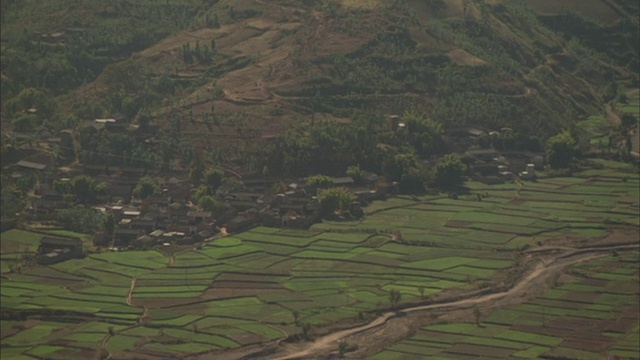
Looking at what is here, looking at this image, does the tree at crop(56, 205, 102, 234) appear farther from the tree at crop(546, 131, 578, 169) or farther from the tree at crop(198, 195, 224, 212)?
the tree at crop(546, 131, 578, 169)

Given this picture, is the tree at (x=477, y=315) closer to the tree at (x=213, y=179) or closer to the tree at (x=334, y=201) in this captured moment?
the tree at (x=334, y=201)

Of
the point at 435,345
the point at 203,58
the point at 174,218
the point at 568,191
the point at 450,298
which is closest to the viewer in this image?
the point at 435,345

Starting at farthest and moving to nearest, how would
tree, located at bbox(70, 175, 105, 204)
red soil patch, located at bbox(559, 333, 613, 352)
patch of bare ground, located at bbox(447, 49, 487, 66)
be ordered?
patch of bare ground, located at bbox(447, 49, 487, 66) → tree, located at bbox(70, 175, 105, 204) → red soil patch, located at bbox(559, 333, 613, 352)

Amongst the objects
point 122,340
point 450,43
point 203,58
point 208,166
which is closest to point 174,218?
point 208,166

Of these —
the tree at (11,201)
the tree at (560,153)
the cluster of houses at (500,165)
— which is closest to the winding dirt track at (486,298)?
the cluster of houses at (500,165)

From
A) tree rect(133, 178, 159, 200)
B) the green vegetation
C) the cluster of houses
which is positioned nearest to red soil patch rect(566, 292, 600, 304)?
the green vegetation

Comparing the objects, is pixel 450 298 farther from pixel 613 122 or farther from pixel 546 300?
pixel 613 122
